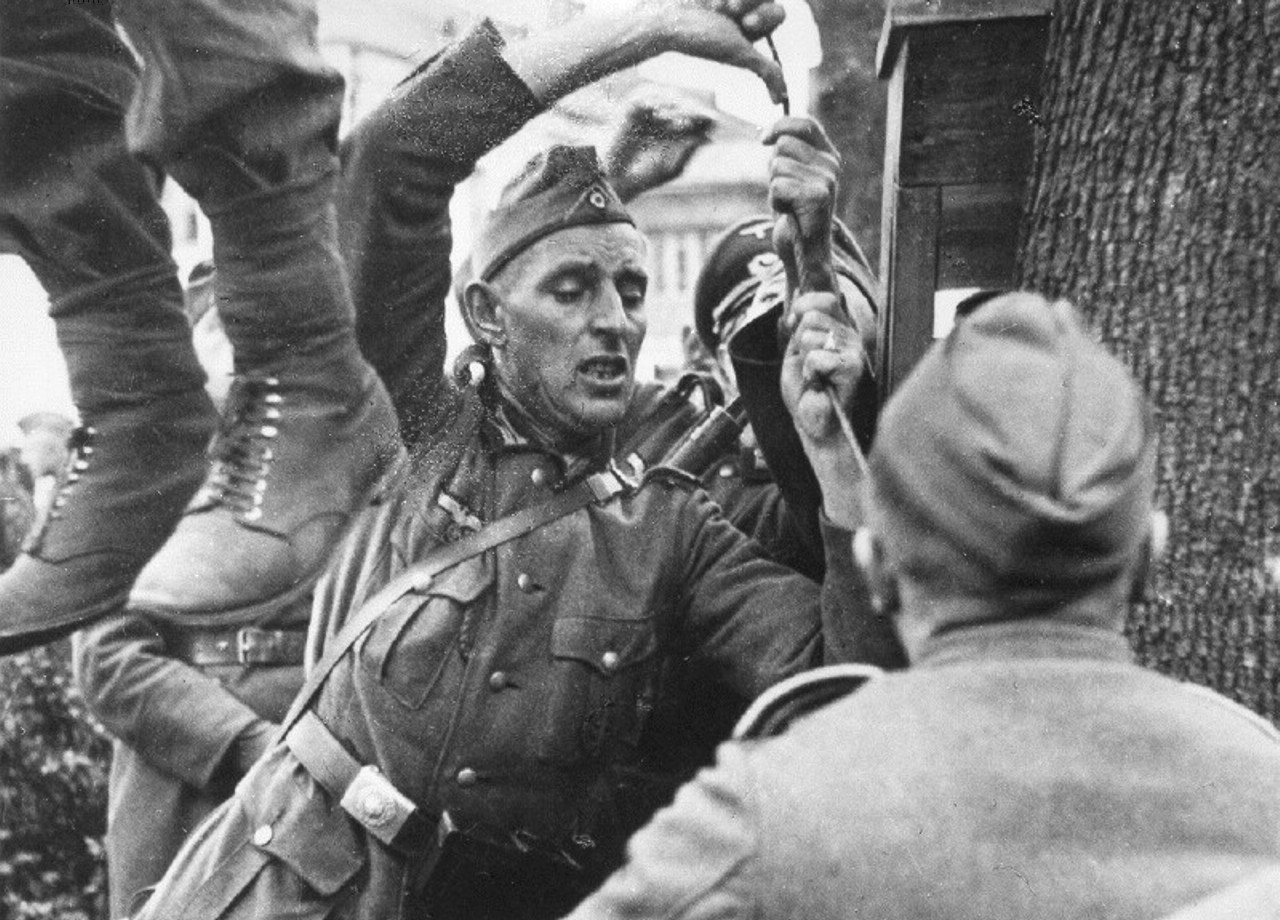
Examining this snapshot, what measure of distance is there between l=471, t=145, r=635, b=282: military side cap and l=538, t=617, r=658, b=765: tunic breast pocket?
30.2 inches

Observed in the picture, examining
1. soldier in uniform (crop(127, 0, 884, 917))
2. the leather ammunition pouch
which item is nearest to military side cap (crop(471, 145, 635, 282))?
soldier in uniform (crop(127, 0, 884, 917))

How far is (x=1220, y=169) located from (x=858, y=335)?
0.73 m

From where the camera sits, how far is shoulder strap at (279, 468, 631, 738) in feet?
10.4

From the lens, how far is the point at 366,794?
3.03 m

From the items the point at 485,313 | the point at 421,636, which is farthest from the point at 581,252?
the point at 421,636

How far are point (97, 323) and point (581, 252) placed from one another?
1088 millimetres

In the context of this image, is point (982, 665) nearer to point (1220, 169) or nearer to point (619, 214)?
point (1220, 169)

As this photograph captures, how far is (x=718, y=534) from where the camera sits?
324 cm

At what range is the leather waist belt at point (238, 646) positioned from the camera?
347 centimetres

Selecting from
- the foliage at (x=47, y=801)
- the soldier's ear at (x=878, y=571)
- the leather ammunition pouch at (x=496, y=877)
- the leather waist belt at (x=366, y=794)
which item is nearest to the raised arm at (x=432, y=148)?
the leather waist belt at (x=366, y=794)

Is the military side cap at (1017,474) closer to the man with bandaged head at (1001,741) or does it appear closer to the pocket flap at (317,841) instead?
the man with bandaged head at (1001,741)

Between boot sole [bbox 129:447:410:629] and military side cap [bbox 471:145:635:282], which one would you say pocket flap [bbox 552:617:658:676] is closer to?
boot sole [bbox 129:447:410:629]

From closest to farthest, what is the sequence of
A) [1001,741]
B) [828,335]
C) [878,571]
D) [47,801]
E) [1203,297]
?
[1001,741], [878,571], [1203,297], [828,335], [47,801]

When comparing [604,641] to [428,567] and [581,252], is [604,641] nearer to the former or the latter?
[428,567]
